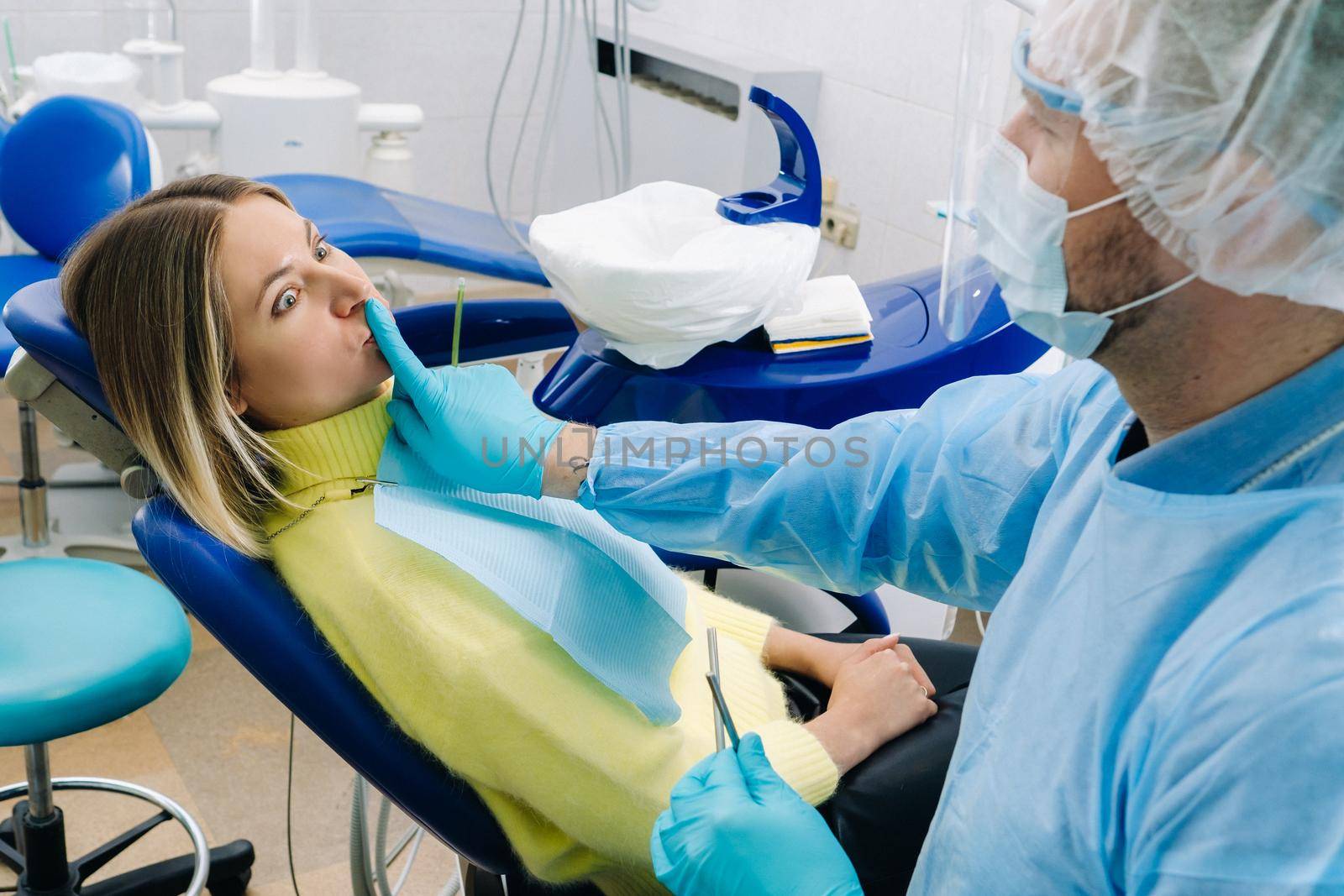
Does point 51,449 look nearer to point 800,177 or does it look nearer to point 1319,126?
point 800,177

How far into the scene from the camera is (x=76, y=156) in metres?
2.30

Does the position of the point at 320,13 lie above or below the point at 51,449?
above

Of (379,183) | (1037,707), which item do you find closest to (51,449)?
(379,183)

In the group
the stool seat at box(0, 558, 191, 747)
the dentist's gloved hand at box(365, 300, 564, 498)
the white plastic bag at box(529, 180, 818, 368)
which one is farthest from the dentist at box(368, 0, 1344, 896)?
the stool seat at box(0, 558, 191, 747)

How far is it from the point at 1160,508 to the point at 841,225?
2.68m

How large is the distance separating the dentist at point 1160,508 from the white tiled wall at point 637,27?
7.02ft

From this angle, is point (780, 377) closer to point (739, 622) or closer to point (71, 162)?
point (739, 622)

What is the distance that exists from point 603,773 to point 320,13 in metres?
3.02

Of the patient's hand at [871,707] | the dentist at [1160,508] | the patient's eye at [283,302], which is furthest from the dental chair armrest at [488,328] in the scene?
the dentist at [1160,508]

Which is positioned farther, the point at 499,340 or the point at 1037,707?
the point at 499,340

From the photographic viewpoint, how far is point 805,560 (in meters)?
1.19

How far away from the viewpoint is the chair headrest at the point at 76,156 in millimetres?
2285

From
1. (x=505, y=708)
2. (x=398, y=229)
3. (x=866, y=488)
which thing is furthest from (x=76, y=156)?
(x=866, y=488)

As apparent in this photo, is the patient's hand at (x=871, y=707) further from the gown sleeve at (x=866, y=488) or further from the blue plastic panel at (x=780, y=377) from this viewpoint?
the blue plastic panel at (x=780, y=377)
